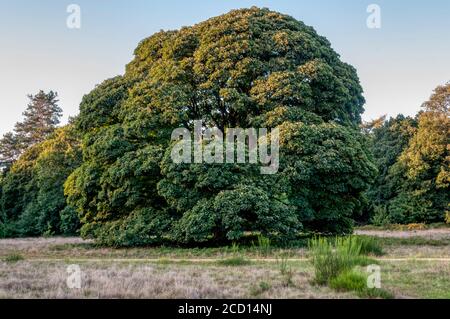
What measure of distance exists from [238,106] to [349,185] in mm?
6021

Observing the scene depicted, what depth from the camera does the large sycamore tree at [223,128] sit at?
60.7 feet

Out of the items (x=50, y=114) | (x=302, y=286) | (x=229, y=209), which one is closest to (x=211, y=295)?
(x=302, y=286)

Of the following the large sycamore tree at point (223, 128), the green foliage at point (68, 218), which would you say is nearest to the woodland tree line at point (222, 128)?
the large sycamore tree at point (223, 128)

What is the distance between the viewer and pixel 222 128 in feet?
76.4

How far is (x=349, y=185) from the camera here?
20875 mm

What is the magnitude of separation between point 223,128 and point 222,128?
0.07m

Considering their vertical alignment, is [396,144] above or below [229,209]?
above

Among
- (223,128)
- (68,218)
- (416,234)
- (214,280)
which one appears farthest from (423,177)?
(214,280)

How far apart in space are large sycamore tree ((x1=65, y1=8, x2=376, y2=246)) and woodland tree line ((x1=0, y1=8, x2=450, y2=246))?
0.06 metres

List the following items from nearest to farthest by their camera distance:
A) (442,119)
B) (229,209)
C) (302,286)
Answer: (302,286), (229,209), (442,119)

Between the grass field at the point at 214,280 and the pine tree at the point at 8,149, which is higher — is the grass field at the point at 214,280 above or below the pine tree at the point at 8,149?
below

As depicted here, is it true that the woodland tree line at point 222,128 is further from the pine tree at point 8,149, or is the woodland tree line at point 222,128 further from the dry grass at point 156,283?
the pine tree at point 8,149

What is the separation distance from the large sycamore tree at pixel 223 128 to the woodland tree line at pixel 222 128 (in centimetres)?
6
